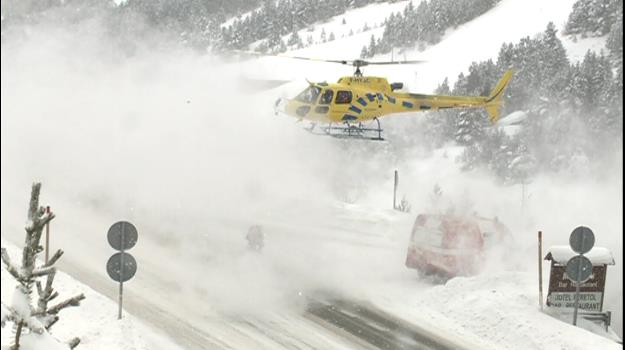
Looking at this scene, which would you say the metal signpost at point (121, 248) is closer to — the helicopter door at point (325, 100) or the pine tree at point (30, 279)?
the pine tree at point (30, 279)

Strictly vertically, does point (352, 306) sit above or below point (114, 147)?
below

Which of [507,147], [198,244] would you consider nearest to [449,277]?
[198,244]

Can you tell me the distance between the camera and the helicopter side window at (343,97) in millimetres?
21031

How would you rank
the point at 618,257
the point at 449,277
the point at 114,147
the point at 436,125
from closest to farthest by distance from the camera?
the point at 449,277 → the point at 618,257 → the point at 114,147 → the point at 436,125

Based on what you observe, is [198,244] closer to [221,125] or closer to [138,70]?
[221,125]

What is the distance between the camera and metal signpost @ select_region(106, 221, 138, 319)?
12930 millimetres

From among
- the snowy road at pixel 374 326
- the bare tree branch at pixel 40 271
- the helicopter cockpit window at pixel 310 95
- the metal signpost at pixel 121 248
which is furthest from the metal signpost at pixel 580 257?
the bare tree branch at pixel 40 271

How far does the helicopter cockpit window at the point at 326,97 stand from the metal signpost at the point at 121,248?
30.6 feet

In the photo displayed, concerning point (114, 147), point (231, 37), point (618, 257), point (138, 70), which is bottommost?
point (618, 257)

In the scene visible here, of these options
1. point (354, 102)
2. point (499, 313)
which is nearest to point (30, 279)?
point (499, 313)

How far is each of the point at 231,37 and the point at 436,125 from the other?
42.2 metres

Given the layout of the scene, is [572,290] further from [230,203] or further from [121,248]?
[230,203]

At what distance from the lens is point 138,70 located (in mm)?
39688

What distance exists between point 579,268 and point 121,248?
866 cm
